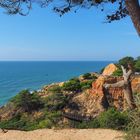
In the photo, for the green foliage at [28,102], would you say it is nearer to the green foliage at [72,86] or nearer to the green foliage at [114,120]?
the green foliage at [72,86]

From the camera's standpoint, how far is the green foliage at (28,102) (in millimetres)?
35094

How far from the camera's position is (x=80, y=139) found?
38.0ft

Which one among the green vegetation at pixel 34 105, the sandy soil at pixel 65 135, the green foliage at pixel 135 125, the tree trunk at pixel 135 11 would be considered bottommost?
the green vegetation at pixel 34 105

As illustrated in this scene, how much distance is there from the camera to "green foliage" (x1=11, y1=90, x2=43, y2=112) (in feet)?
115

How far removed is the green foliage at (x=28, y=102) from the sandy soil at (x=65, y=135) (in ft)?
73.7

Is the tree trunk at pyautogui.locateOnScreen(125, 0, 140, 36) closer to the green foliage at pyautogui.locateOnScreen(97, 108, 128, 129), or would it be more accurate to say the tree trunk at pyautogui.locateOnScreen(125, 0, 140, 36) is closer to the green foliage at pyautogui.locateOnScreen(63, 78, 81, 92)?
the green foliage at pyautogui.locateOnScreen(97, 108, 128, 129)

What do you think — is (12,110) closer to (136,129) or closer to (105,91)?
(105,91)

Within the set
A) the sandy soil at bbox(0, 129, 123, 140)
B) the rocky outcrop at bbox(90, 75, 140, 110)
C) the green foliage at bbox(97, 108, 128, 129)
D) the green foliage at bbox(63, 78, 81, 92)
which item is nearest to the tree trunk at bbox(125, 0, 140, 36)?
the sandy soil at bbox(0, 129, 123, 140)

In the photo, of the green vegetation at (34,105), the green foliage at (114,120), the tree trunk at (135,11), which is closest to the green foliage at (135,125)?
the tree trunk at (135,11)

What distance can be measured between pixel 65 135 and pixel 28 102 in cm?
2344

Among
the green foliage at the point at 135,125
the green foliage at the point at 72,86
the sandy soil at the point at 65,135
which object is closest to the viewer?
the green foliage at the point at 135,125

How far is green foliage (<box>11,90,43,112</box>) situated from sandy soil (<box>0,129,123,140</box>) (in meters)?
22.5

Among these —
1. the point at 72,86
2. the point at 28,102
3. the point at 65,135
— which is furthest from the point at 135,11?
the point at 72,86

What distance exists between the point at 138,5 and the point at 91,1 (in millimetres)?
1300
